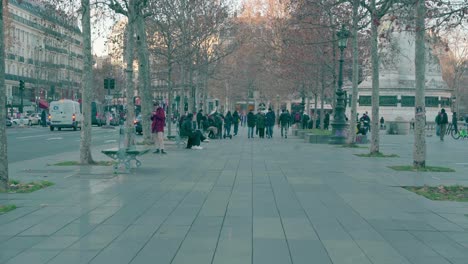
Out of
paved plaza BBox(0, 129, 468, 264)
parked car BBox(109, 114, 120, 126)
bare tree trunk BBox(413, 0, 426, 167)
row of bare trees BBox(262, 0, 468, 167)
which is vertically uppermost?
row of bare trees BBox(262, 0, 468, 167)

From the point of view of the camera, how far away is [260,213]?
989 centimetres

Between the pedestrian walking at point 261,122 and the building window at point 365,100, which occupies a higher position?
the building window at point 365,100

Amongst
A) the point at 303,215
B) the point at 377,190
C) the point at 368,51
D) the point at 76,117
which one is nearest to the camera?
the point at 303,215

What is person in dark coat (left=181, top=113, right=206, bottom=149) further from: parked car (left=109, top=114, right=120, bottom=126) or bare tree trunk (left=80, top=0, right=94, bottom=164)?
parked car (left=109, top=114, right=120, bottom=126)

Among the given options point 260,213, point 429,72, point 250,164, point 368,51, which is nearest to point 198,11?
point 368,51

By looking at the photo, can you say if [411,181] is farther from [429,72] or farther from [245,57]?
[245,57]

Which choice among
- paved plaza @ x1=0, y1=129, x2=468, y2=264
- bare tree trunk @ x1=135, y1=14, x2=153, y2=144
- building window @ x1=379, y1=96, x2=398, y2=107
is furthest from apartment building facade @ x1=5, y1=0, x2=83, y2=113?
paved plaza @ x1=0, y1=129, x2=468, y2=264

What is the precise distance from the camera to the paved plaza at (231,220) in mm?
7188

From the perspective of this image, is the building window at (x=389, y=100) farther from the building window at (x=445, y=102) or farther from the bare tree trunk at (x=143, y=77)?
the bare tree trunk at (x=143, y=77)

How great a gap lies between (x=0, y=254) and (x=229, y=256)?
2.52 metres

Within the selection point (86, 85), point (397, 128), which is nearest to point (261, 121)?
point (397, 128)

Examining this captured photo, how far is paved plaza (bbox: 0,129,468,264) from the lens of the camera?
7188 millimetres

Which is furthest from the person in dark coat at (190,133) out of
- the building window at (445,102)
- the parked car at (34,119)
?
the parked car at (34,119)

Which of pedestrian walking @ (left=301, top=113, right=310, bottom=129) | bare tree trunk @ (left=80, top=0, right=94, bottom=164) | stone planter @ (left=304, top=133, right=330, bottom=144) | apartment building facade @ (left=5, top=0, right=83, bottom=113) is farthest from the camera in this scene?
apartment building facade @ (left=5, top=0, right=83, bottom=113)
